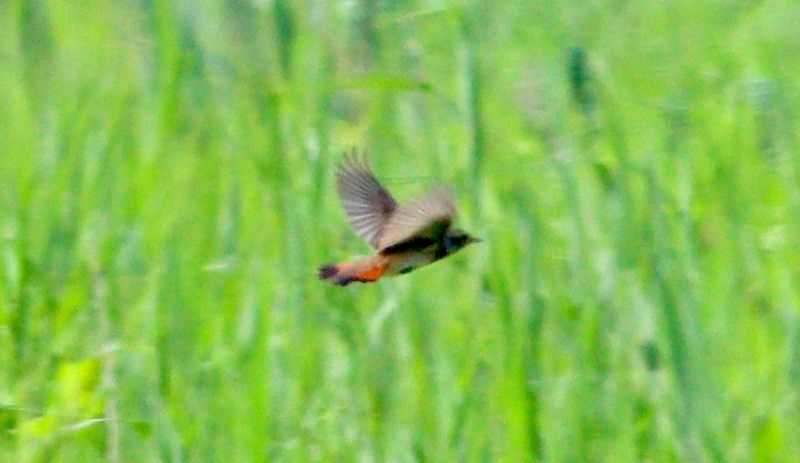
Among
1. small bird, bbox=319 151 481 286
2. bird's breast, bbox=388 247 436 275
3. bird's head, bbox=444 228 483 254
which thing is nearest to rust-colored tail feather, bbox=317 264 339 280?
small bird, bbox=319 151 481 286

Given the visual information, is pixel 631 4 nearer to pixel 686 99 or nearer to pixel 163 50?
pixel 686 99

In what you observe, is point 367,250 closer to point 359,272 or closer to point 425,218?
point 359,272

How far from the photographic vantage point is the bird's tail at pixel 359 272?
2.68 meters

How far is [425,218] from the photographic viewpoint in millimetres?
2416

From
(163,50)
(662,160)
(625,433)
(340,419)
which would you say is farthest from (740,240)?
(163,50)

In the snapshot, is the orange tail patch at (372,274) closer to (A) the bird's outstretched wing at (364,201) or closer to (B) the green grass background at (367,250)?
(A) the bird's outstretched wing at (364,201)

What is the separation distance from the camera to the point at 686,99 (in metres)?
4.06

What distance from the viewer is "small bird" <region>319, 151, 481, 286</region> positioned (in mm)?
2449

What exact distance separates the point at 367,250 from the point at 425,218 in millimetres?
1002

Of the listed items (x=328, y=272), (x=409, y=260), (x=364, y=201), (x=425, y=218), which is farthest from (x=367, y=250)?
(x=425, y=218)

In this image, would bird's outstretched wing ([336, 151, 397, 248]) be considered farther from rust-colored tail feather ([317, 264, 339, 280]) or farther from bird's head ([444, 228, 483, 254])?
bird's head ([444, 228, 483, 254])

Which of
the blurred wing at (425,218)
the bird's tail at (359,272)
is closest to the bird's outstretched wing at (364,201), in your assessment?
the bird's tail at (359,272)

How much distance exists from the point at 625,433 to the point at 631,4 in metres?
2.07

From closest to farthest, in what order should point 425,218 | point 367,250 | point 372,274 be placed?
point 425,218
point 372,274
point 367,250
